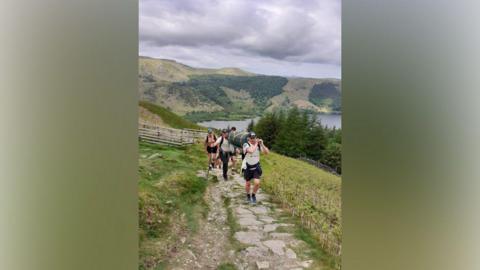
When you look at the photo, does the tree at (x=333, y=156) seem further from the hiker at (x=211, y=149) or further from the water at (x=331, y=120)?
the hiker at (x=211, y=149)

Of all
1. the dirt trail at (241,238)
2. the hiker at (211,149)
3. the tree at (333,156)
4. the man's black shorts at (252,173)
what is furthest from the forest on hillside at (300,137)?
the dirt trail at (241,238)

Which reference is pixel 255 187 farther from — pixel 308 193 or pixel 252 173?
pixel 308 193

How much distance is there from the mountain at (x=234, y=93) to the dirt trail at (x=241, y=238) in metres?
0.61

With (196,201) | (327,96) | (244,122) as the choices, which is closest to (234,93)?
(244,122)

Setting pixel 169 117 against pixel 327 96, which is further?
pixel 327 96

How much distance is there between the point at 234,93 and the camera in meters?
3.20

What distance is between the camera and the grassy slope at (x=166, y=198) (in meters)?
2.96

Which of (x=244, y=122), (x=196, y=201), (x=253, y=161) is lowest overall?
(x=196, y=201)

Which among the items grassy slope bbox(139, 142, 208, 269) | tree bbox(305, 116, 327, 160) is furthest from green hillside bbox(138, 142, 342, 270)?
tree bbox(305, 116, 327, 160)

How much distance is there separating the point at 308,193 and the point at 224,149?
87 centimetres
